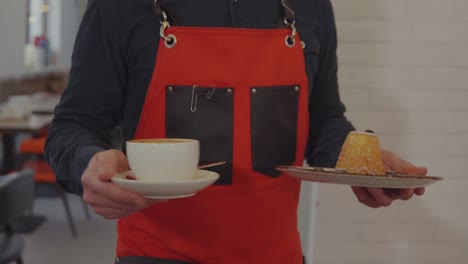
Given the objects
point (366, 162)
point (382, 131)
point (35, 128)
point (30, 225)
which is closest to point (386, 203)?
point (366, 162)

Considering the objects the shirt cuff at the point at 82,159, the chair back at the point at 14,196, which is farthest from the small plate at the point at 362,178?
the chair back at the point at 14,196

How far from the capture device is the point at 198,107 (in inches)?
55.6

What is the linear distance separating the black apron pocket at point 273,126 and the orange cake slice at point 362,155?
129mm

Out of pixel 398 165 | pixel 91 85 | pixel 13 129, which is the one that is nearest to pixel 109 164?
pixel 91 85

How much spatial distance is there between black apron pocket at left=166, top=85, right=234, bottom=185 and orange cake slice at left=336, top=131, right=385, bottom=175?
228 mm

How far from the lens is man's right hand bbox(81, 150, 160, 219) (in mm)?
1037

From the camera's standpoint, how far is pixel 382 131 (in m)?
2.46

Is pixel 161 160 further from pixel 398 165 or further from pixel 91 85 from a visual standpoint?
pixel 398 165

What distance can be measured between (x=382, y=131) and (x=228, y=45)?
116 cm

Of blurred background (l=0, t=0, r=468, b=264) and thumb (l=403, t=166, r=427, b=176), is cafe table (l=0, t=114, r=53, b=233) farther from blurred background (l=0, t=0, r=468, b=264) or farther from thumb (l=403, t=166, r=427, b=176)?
thumb (l=403, t=166, r=427, b=176)

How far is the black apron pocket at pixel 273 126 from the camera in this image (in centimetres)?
144

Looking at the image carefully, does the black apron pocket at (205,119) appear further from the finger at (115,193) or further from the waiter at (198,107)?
the finger at (115,193)

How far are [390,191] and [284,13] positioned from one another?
44 cm

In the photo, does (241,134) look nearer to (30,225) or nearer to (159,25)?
(159,25)
